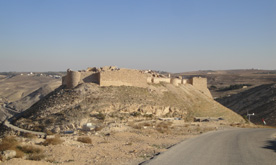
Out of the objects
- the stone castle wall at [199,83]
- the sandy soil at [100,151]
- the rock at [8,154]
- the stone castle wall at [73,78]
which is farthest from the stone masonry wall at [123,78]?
the rock at [8,154]

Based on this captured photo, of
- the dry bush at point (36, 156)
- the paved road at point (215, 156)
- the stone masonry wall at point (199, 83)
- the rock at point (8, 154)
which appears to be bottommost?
the paved road at point (215, 156)

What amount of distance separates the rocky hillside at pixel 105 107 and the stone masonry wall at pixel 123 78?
0.59m

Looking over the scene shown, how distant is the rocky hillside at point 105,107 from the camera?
21.9 meters

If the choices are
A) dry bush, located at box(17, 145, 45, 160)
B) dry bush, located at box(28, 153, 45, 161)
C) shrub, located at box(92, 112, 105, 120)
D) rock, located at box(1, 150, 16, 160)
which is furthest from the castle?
rock, located at box(1, 150, 16, 160)

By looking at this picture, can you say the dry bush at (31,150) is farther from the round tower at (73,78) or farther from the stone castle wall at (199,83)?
the stone castle wall at (199,83)

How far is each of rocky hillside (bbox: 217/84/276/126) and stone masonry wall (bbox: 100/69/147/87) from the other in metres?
18.9

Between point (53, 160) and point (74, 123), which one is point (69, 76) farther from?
point (53, 160)

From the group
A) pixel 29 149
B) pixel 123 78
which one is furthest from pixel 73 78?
pixel 29 149

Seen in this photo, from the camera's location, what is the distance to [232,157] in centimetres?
1036

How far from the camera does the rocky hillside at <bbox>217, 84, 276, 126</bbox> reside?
41.0 m

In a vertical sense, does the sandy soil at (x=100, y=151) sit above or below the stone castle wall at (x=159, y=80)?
below

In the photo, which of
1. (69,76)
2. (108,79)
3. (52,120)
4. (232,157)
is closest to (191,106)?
(108,79)

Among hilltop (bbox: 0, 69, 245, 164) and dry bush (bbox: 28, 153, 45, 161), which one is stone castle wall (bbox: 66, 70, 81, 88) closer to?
hilltop (bbox: 0, 69, 245, 164)

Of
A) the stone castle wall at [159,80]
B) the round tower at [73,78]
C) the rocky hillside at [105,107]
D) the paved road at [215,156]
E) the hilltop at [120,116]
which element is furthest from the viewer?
the stone castle wall at [159,80]
